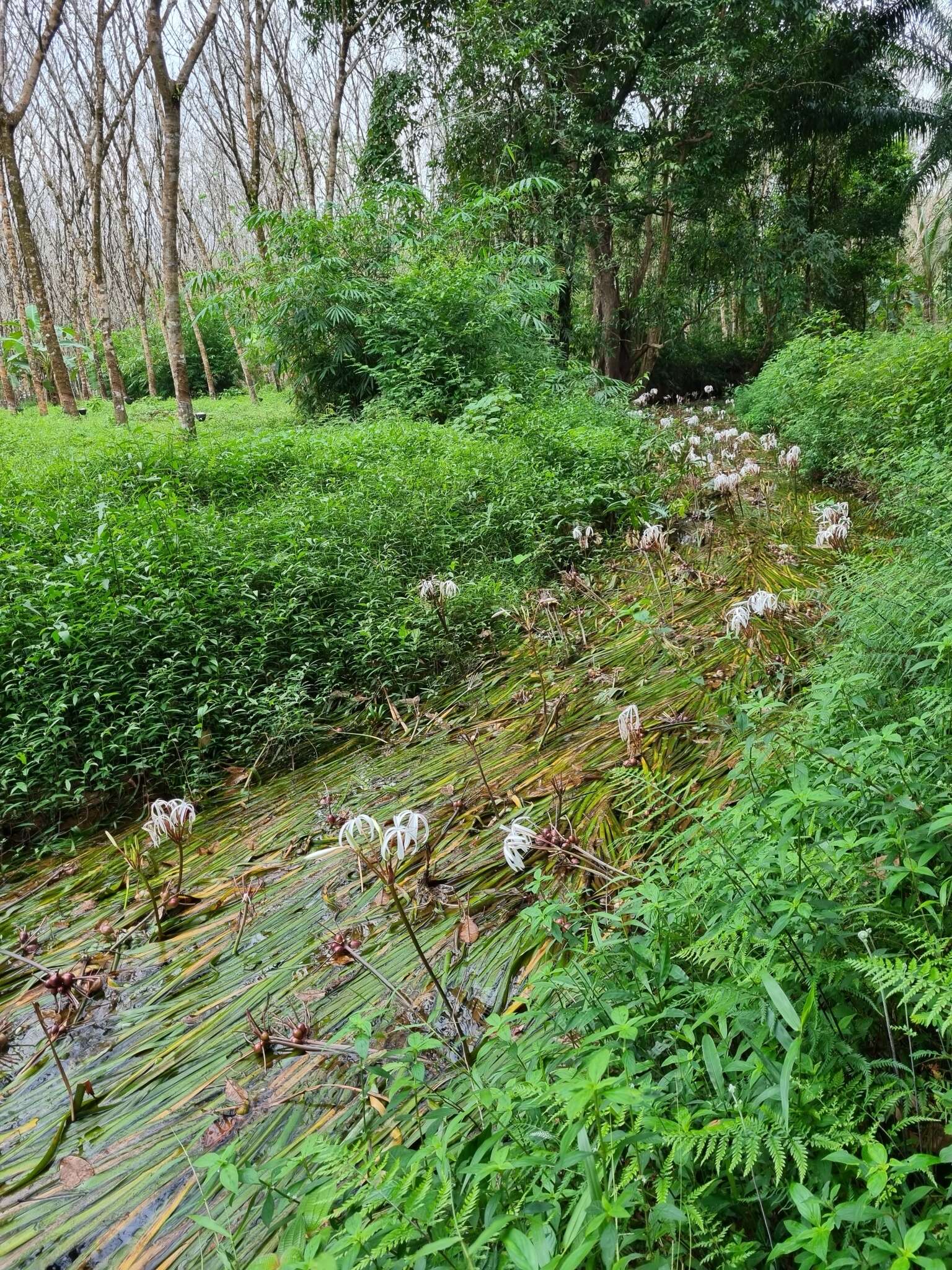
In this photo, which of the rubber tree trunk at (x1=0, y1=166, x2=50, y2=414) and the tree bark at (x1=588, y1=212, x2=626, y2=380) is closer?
the rubber tree trunk at (x1=0, y1=166, x2=50, y2=414)

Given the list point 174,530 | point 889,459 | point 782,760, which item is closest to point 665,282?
point 889,459

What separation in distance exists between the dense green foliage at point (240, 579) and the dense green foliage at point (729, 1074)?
1786 mm

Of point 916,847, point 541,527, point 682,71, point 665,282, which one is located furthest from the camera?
point 665,282

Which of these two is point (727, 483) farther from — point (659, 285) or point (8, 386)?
point (8, 386)

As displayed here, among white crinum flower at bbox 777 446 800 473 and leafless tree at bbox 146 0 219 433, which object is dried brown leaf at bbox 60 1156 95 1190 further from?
leafless tree at bbox 146 0 219 433

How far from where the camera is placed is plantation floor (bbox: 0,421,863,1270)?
4.14 feet

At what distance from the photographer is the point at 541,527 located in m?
4.32

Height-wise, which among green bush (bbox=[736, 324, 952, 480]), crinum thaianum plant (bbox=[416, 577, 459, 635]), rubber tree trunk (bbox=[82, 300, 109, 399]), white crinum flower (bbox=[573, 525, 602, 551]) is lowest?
crinum thaianum plant (bbox=[416, 577, 459, 635])

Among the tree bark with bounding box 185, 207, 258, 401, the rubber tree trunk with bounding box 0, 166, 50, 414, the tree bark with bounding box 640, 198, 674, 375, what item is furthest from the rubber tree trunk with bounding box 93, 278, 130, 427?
the tree bark with bounding box 640, 198, 674, 375

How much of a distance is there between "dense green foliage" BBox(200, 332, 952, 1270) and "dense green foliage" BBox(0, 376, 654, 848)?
70.3 inches

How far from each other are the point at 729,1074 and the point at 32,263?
30.6ft

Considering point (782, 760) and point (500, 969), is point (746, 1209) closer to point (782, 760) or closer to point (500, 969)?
point (500, 969)

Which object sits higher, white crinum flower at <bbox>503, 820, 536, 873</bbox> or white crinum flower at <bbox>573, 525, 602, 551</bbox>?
white crinum flower at <bbox>573, 525, 602, 551</bbox>

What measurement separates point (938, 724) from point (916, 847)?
0.29m
